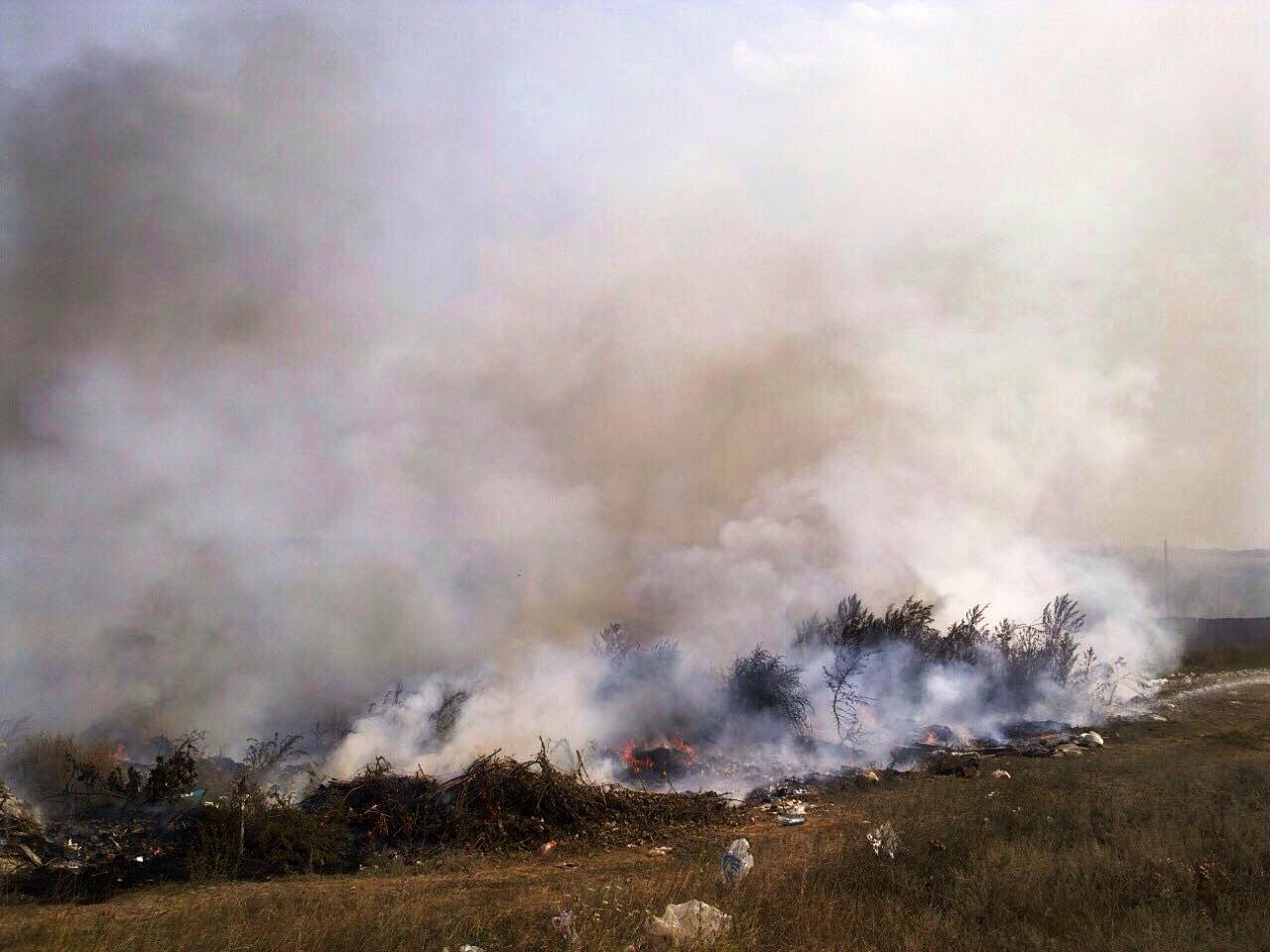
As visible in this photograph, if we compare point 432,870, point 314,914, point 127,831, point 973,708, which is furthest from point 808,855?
point 973,708

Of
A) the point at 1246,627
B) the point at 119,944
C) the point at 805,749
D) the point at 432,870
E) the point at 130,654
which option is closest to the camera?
the point at 119,944

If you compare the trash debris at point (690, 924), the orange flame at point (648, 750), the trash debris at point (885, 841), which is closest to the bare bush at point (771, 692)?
the orange flame at point (648, 750)

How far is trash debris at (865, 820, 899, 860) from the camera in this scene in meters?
8.44

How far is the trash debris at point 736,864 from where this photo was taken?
26.1 feet

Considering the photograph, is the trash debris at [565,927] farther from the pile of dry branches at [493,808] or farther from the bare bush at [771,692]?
the bare bush at [771,692]

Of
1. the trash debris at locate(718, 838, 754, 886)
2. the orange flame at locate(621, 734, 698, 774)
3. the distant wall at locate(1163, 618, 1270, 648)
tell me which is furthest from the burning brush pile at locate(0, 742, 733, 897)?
the distant wall at locate(1163, 618, 1270, 648)

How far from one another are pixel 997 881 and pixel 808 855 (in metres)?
2.23

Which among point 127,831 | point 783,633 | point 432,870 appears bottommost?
point 432,870

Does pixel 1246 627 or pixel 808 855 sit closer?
pixel 808 855

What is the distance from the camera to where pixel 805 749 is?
1587 centimetres

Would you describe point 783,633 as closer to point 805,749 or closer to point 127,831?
point 805,749

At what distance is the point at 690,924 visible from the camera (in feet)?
21.1

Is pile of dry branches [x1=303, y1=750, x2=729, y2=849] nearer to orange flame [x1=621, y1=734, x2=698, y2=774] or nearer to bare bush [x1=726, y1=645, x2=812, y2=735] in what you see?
orange flame [x1=621, y1=734, x2=698, y2=774]

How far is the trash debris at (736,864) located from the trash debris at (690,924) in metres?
1.22
